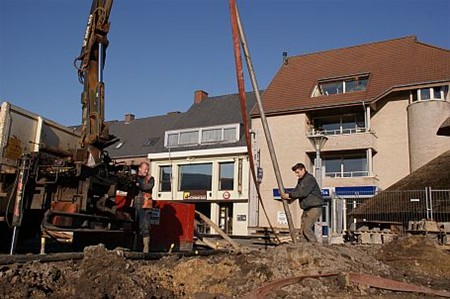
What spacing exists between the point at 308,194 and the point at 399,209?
1425 cm

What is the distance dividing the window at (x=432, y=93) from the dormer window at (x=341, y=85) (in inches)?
156

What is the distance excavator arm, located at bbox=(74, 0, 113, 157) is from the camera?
1017cm

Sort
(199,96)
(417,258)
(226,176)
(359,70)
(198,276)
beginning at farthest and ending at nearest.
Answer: (199,96) → (226,176) → (359,70) → (417,258) → (198,276)

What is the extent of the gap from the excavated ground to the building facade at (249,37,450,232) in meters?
21.9

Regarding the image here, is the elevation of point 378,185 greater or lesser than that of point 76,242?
greater

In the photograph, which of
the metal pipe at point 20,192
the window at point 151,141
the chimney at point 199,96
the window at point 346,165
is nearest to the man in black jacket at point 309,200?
the metal pipe at point 20,192

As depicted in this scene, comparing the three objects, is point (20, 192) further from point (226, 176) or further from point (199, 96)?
point (199, 96)

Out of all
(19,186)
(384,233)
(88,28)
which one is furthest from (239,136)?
(19,186)

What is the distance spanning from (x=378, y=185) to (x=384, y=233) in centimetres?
1444

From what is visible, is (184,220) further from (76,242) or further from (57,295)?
(57,295)

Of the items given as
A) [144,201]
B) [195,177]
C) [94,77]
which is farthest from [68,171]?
[195,177]

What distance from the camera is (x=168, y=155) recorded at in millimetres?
40750

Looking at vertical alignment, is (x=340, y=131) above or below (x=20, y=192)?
above

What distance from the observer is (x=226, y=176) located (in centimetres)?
3781
